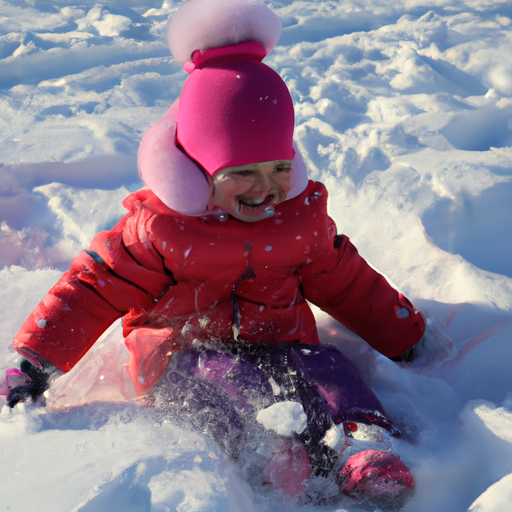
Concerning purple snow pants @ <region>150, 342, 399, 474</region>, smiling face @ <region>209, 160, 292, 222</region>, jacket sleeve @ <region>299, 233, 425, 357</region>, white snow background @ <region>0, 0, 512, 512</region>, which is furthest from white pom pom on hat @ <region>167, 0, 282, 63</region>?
white snow background @ <region>0, 0, 512, 512</region>

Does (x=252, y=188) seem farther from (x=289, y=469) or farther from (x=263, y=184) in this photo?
(x=289, y=469)

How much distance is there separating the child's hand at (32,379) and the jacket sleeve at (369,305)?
663mm

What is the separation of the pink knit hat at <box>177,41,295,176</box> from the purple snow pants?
1.44ft

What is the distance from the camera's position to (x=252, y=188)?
120 cm

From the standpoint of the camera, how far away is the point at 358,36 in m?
3.66

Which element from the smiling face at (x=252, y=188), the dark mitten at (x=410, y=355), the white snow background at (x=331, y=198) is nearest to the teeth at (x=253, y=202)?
the smiling face at (x=252, y=188)

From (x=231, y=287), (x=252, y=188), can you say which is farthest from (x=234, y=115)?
(x=231, y=287)

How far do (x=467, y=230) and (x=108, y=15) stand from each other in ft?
9.85

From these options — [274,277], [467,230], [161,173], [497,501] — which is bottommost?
[467,230]

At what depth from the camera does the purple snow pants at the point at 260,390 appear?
1181 millimetres

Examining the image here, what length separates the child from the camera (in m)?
1.15

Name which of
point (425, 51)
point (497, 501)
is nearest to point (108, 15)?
point (425, 51)

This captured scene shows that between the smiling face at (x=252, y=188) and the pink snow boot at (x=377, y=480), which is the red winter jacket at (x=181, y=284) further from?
the pink snow boot at (x=377, y=480)

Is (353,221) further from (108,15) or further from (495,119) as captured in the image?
(108,15)
